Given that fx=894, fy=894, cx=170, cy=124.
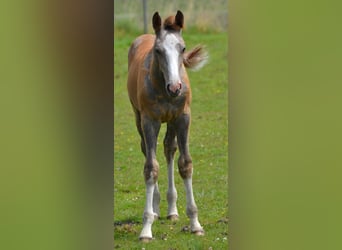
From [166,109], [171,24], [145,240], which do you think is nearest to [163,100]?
[166,109]

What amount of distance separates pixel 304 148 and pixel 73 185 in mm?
1524

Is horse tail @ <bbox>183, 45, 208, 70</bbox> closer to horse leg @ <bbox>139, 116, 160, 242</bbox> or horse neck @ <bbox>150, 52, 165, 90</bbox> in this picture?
horse neck @ <bbox>150, 52, 165, 90</bbox>

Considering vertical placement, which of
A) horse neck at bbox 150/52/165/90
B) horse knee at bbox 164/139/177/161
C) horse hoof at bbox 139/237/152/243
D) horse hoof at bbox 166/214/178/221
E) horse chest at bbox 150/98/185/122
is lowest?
horse hoof at bbox 139/237/152/243

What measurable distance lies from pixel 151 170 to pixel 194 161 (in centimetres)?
37

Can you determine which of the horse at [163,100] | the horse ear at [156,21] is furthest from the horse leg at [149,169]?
the horse ear at [156,21]

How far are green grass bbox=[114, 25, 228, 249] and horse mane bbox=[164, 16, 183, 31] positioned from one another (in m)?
0.20

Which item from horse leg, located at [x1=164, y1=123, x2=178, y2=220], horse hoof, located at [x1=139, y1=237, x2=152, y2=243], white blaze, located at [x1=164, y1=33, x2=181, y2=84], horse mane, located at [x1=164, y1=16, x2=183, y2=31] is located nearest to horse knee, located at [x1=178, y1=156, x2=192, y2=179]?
Result: horse leg, located at [x1=164, y1=123, x2=178, y2=220]

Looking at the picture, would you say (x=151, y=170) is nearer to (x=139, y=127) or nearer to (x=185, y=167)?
(x=185, y=167)

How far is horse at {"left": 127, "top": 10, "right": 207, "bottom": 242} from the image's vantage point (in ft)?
18.5

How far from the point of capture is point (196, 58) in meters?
6.04

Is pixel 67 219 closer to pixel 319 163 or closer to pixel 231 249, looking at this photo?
pixel 231 249

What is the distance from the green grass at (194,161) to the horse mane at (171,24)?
201mm

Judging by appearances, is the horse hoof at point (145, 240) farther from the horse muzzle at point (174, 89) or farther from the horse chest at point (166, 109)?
the horse muzzle at point (174, 89)

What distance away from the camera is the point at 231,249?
5848 millimetres
